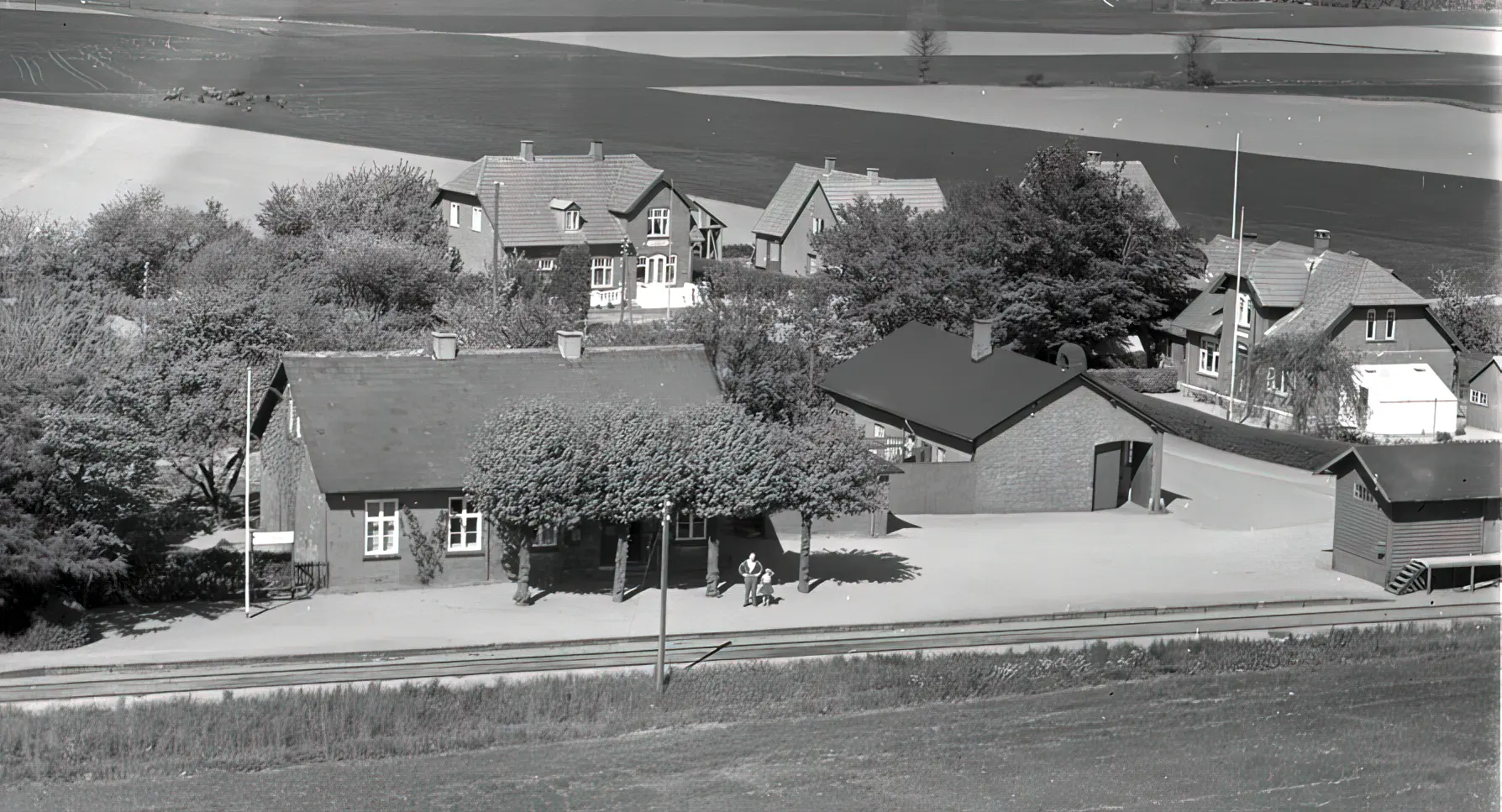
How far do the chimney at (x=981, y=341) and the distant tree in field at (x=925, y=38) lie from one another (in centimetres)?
4073

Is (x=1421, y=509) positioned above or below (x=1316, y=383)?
below

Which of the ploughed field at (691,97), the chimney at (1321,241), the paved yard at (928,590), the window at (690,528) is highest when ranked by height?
the ploughed field at (691,97)

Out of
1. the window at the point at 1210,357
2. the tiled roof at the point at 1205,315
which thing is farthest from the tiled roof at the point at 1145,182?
the window at the point at 1210,357

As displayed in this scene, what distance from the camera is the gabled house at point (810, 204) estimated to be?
74.4m

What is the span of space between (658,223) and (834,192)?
826 cm

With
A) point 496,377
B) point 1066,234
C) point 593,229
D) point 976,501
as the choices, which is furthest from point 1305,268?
point 496,377

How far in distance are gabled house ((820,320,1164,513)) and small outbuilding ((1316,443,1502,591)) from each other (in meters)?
7.09

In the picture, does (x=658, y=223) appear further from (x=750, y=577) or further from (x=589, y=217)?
(x=750, y=577)

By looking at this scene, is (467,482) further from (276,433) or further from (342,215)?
(342,215)

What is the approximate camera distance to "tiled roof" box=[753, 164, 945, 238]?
244ft

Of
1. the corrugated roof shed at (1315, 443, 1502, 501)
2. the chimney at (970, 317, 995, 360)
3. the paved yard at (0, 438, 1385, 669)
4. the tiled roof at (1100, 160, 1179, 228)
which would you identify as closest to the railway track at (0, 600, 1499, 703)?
the paved yard at (0, 438, 1385, 669)

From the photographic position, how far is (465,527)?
120ft

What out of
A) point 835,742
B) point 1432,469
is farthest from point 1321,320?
point 835,742

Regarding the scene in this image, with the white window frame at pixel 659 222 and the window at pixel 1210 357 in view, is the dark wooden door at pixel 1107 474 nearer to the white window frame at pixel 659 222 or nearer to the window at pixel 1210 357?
the window at pixel 1210 357
